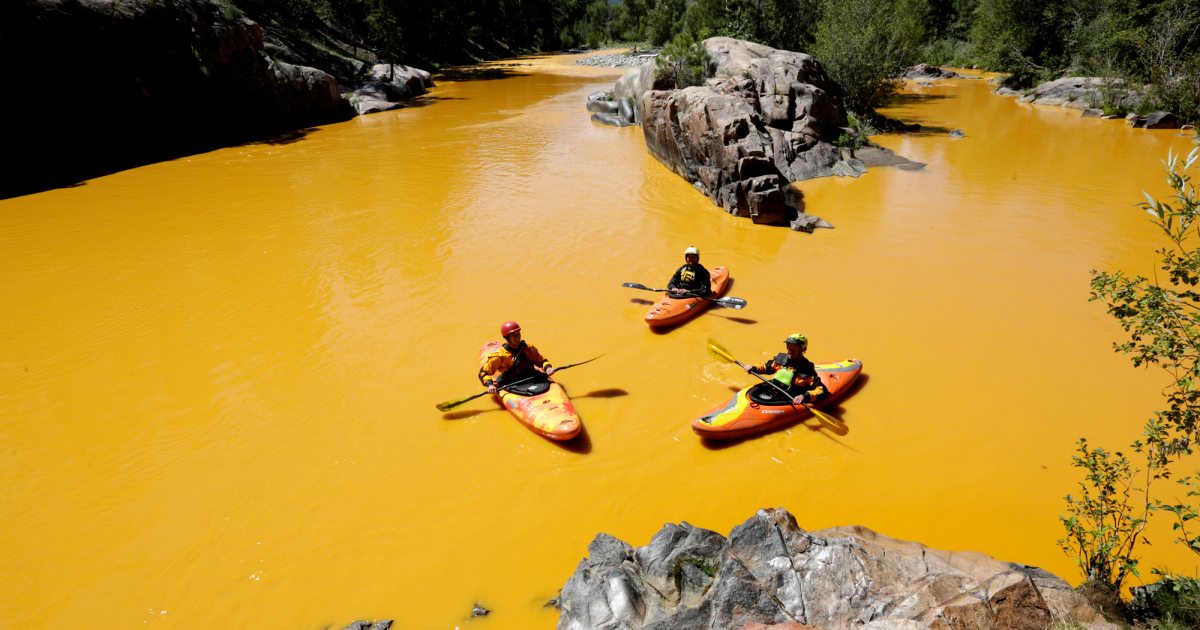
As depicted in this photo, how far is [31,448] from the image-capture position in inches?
255

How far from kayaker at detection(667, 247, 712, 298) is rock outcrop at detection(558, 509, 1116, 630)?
466 cm

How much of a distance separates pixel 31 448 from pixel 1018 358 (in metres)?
11.5

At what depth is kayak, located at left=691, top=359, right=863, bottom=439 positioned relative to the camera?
20.3 ft

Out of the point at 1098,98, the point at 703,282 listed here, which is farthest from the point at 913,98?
the point at 703,282

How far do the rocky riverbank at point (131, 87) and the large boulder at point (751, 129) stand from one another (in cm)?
1422

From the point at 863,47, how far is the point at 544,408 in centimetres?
1923

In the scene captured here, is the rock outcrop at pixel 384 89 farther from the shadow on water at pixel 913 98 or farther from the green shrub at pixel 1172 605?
the green shrub at pixel 1172 605

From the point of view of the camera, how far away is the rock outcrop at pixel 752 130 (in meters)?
12.7

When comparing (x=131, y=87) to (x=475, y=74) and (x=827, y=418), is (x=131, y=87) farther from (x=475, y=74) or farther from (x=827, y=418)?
(x=475, y=74)

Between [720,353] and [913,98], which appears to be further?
[913,98]

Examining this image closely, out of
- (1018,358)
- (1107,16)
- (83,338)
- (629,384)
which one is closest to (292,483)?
(629,384)

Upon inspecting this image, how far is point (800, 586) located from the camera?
3.77 metres

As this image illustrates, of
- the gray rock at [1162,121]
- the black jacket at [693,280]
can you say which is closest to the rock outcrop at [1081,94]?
the gray rock at [1162,121]

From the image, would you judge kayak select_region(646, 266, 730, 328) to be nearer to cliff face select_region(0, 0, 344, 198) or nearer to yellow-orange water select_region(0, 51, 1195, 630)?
yellow-orange water select_region(0, 51, 1195, 630)
